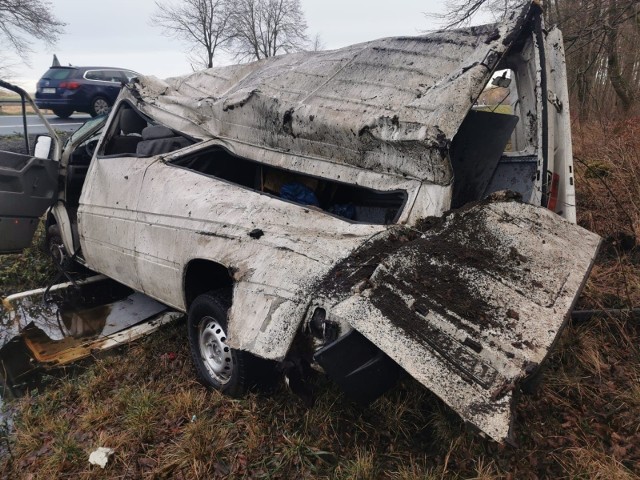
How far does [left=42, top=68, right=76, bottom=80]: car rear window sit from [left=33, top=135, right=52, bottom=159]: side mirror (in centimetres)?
1160

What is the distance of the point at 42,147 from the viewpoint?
445cm

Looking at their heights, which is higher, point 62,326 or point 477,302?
point 477,302

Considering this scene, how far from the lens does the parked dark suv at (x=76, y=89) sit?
14195 mm

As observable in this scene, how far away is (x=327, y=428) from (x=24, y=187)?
3488 mm

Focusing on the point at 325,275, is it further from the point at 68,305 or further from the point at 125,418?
the point at 68,305

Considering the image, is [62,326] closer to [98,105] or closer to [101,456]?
[101,456]

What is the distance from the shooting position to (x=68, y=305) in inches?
178

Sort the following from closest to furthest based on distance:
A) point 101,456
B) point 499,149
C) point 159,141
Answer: point 101,456 < point 499,149 < point 159,141

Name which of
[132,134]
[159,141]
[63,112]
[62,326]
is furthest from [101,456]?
[63,112]

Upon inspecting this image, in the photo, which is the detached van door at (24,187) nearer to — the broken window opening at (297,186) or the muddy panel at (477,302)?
the broken window opening at (297,186)

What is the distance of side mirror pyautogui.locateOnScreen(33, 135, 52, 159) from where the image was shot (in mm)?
4434

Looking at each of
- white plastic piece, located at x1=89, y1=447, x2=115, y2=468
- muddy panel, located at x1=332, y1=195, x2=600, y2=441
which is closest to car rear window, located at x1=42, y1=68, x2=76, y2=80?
white plastic piece, located at x1=89, y1=447, x2=115, y2=468

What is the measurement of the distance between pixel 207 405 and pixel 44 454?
A: 0.90 meters

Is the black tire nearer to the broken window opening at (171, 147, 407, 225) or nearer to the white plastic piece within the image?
the white plastic piece
